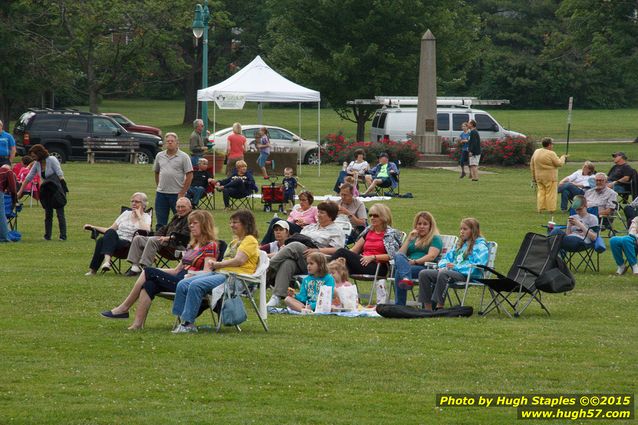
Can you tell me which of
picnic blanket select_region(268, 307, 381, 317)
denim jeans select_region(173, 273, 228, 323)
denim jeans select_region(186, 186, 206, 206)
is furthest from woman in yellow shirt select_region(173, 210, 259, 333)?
denim jeans select_region(186, 186, 206, 206)

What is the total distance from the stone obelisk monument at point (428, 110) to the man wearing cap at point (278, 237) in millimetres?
26259

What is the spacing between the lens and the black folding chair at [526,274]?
41.9ft

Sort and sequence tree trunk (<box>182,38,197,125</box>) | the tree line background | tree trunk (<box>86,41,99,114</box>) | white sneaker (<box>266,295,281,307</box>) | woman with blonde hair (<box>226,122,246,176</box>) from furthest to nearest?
1. tree trunk (<box>182,38,197,125</box>)
2. tree trunk (<box>86,41,99,114</box>)
3. the tree line background
4. woman with blonde hair (<box>226,122,246,176</box>)
5. white sneaker (<box>266,295,281,307</box>)

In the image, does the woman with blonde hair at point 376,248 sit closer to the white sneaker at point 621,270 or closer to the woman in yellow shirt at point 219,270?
the woman in yellow shirt at point 219,270

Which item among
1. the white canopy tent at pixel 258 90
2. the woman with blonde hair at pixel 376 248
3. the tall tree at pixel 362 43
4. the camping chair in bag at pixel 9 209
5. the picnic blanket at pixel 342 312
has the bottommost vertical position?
the picnic blanket at pixel 342 312

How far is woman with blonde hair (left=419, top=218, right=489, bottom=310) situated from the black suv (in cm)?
2685

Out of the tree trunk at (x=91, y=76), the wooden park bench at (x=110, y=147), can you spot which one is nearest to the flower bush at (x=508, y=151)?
the wooden park bench at (x=110, y=147)

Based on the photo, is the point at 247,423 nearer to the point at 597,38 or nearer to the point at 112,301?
the point at 112,301

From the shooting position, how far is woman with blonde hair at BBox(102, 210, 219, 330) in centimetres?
Answer: 1150

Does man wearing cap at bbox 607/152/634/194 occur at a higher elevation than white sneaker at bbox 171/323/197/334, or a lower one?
higher

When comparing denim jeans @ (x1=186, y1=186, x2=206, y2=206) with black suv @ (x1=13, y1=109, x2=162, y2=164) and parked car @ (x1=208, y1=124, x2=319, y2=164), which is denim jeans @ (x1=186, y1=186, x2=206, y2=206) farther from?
parked car @ (x1=208, y1=124, x2=319, y2=164)

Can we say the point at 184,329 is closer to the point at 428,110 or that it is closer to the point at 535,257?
the point at 535,257

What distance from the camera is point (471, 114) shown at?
139 ft

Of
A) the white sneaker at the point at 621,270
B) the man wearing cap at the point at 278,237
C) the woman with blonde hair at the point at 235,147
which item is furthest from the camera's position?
the woman with blonde hair at the point at 235,147
